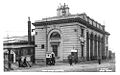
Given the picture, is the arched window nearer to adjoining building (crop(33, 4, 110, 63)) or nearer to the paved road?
adjoining building (crop(33, 4, 110, 63))

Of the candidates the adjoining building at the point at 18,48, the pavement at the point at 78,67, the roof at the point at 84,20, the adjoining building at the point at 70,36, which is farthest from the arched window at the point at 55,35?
the pavement at the point at 78,67

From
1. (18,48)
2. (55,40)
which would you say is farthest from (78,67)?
(18,48)

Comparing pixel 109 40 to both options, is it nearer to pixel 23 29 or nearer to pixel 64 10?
pixel 64 10

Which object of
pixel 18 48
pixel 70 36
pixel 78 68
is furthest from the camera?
pixel 18 48

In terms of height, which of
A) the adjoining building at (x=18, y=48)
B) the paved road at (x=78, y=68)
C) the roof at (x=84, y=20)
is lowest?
the paved road at (x=78, y=68)

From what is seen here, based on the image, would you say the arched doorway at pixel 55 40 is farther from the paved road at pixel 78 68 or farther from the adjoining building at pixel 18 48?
the adjoining building at pixel 18 48

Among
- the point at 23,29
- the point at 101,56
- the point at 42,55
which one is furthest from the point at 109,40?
the point at 23,29

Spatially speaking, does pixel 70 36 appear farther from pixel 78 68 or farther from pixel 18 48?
pixel 18 48
